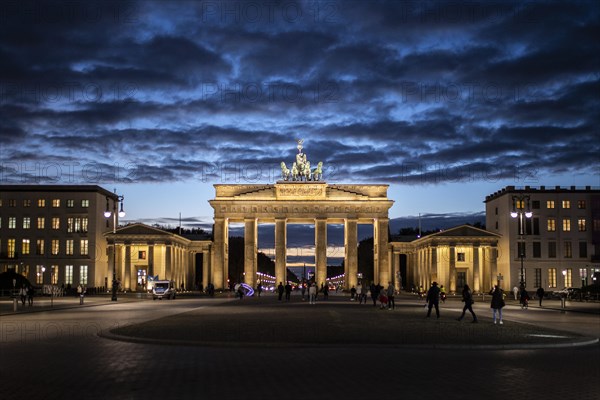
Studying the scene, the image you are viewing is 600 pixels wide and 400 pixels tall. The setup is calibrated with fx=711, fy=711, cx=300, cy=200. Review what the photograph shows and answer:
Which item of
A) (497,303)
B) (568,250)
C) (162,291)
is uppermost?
(568,250)

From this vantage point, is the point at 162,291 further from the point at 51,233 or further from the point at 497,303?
the point at 497,303

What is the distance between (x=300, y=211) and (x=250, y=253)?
10312 mm

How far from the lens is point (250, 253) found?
368 feet

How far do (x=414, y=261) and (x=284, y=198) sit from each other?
2842 centimetres

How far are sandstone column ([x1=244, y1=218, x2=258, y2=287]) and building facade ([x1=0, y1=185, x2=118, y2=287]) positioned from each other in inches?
885

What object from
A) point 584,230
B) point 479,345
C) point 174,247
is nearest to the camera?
point 479,345

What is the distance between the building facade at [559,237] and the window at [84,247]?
202 feet

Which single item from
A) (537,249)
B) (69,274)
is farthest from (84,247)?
(537,249)

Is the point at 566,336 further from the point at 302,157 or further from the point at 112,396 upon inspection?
the point at 302,157

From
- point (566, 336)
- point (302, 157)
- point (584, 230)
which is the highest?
point (302, 157)

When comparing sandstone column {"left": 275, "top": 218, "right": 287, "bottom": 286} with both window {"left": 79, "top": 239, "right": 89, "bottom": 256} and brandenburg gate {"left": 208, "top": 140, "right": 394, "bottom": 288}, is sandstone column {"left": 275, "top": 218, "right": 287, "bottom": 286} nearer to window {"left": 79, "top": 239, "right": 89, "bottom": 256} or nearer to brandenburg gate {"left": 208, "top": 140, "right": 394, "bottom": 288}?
brandenburg gate {"left": 208, "top": 140, "right": 394, "bottom": 288}

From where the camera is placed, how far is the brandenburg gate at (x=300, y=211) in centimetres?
11188

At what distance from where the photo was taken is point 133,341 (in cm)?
2378

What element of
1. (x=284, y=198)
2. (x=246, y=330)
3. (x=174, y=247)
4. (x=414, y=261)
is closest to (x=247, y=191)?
(x=284, y=198)
